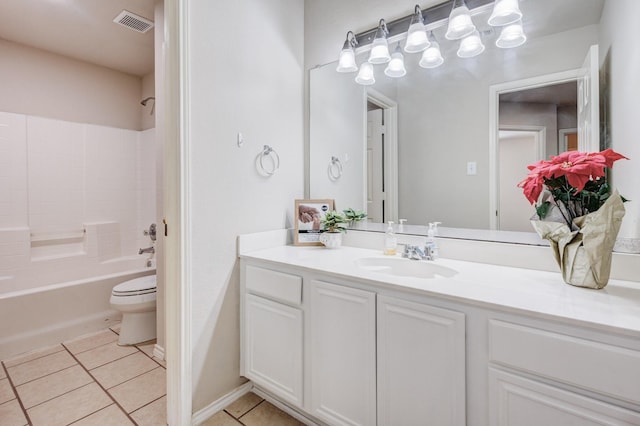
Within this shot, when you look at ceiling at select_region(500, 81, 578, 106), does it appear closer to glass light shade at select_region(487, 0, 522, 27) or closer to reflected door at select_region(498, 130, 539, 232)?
reflected door at select_region(498, 130, 539, 232)

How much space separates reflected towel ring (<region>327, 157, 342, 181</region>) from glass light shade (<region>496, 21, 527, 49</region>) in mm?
1062

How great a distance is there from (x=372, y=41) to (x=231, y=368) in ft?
6.66

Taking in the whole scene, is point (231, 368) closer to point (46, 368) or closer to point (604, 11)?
point (46, 368)

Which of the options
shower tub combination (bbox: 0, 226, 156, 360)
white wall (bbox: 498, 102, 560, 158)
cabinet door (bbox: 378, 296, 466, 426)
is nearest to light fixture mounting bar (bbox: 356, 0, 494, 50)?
white wall (bbox: 498, 102, 560, 158)

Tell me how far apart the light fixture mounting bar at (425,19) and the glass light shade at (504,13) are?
0.09 meters

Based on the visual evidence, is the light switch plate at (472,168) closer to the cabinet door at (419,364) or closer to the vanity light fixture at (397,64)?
the vanity light fixture at (397,64)

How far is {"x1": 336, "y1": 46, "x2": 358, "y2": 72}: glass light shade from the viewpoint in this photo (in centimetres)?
185

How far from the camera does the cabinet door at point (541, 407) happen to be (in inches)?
30.3

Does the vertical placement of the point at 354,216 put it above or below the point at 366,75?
below

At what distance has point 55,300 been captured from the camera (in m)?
2.41

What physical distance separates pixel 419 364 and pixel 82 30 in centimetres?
334

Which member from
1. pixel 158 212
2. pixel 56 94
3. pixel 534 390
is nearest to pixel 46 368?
pixel 158 212

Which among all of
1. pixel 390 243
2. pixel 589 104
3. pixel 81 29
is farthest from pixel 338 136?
pixel 81 29

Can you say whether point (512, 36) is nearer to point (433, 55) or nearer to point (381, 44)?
point (433, 55)
